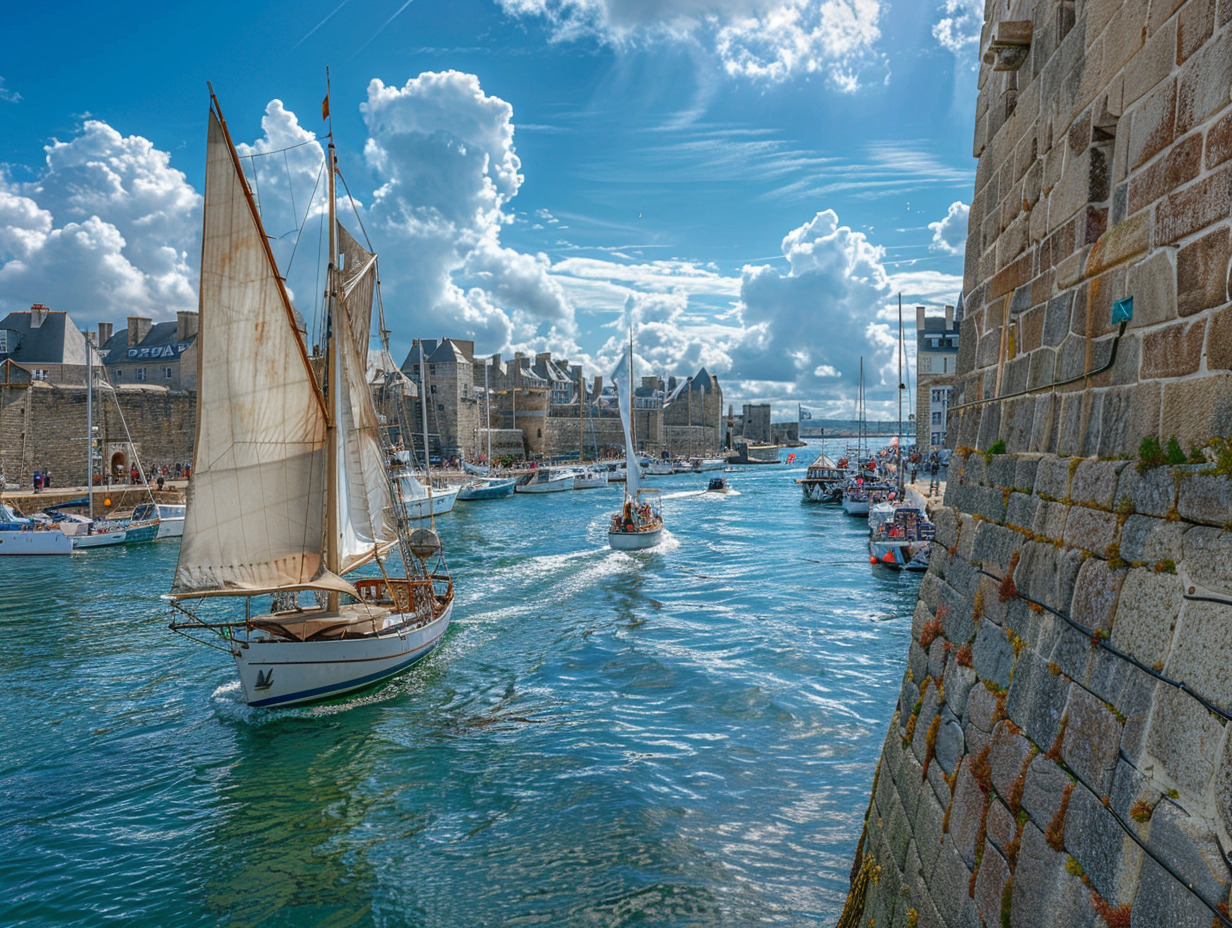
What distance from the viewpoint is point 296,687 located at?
12.4 m

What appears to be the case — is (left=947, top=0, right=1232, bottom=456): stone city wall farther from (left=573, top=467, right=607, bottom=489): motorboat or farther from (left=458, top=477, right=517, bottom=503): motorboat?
(left=573, top=467, right=607, bottom=489): motorboat

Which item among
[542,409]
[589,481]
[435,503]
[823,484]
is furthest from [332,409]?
[542,409]

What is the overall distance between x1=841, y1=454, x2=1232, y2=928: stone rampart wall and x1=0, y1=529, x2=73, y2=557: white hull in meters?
32.3

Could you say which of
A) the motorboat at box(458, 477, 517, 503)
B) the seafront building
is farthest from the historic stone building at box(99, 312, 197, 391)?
the motorboat at box(458, 477, 517, 503)

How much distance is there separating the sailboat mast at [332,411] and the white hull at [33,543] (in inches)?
809

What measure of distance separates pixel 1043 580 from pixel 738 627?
46.0 feet

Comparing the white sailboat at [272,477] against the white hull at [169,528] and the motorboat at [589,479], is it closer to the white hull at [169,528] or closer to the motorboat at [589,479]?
the white hull at [169,528]

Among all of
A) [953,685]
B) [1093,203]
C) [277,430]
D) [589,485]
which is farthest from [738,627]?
[589,485]

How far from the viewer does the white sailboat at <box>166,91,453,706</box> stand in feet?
37.7

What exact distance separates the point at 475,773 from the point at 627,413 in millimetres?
19662

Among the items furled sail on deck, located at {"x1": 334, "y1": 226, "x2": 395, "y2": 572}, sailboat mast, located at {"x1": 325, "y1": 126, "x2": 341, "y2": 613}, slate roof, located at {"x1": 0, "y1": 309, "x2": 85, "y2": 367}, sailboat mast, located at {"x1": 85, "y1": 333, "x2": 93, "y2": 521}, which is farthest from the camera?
slate roof, located at {"x1": 0, "y1": 309, "x2": 85, "y2": 367}

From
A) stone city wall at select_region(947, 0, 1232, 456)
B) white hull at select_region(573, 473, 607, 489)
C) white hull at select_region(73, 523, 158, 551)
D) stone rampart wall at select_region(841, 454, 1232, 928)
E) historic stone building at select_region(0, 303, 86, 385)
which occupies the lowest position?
white hull at select_region(73, 523, 158, 551)

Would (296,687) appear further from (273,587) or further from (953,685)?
(953,685)

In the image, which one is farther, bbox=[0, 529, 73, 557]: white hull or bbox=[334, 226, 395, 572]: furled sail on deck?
bbox=[0, 529, 73, 557]: white hull
